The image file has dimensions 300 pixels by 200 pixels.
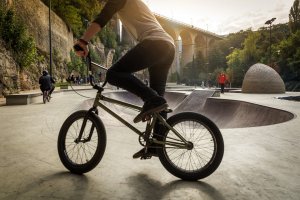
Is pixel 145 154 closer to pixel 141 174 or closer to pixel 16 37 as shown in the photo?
pixel 141 174

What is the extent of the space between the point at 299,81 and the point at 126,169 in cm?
4391

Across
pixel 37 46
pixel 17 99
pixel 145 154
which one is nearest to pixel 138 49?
pixel 145 154

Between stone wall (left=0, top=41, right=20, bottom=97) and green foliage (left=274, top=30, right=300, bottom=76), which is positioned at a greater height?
green foliage (left=274, top=30, right=300, bottom=76)

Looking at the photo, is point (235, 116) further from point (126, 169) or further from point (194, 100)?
point (126, 169)

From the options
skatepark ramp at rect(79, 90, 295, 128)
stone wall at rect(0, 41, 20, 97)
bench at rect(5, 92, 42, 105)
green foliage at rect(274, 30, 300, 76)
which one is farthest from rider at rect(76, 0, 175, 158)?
green foliage at rect(274, 30, 300, 76)

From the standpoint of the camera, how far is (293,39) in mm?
44938

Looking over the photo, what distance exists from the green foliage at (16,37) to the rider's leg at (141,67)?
2086 centimetres

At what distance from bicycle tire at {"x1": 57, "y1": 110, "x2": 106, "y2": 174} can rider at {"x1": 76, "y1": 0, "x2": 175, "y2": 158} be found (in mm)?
454

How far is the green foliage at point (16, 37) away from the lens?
838 inches

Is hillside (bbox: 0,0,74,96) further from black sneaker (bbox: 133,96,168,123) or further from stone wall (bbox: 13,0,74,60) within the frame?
black sneaker (bbox: 133,96,168,123)

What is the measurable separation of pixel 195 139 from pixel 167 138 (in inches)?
14.6

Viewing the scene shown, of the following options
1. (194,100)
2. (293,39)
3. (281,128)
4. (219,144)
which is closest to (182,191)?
(219,144)

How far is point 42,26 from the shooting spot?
117 ft

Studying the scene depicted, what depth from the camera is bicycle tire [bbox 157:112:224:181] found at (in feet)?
9.63
